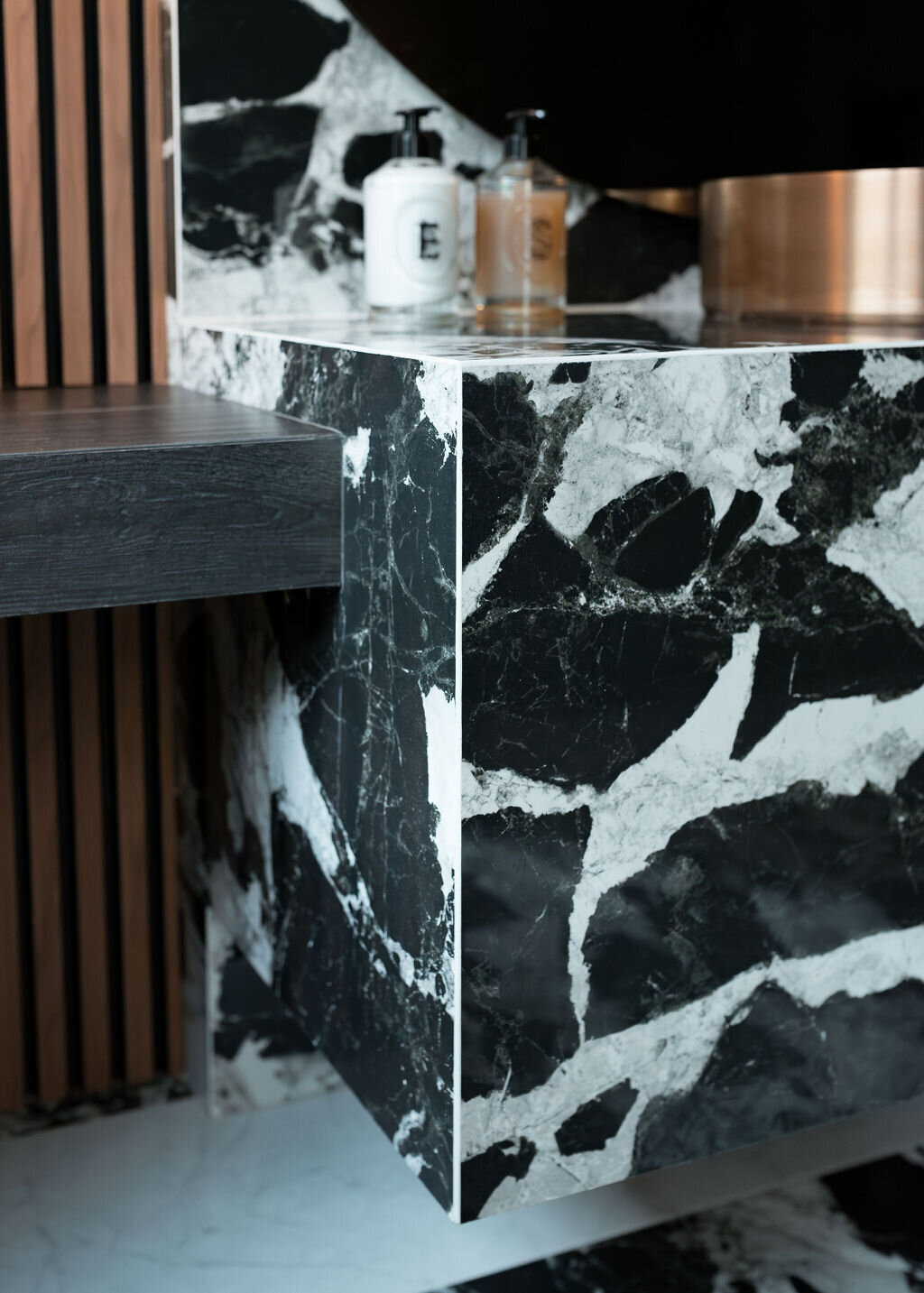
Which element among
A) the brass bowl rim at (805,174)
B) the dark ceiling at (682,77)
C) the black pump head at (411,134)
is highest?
the dark ceiling at (682,77)

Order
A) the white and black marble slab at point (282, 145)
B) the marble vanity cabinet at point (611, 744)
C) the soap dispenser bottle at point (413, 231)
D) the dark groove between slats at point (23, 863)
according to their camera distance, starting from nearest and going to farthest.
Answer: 1. the marble vanity cabinet at point (611, 744)
2. the soap dispenser bottle at point (413, 231)
3. the white and black marble slab at point (282, 145)
4. the dark groove between slats at point (23, 863)

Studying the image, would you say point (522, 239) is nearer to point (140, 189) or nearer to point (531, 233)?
point (531, 233)

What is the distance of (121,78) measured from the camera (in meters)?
1.33

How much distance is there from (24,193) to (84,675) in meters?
0.46

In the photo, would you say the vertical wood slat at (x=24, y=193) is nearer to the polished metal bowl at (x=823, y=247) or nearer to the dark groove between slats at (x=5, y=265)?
the dark groove between slats at (x=5, y=265)

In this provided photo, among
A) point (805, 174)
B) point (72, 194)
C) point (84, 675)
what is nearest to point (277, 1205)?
point (84, 675)

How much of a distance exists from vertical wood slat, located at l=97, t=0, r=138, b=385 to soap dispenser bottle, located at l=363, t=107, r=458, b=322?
27 centimetres

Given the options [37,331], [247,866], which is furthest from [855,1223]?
[37,331]

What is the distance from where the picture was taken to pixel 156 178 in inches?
53.2

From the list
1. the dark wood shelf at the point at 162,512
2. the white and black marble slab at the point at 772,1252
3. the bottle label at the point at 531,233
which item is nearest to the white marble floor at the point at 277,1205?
the white and black marble slab at the point at 772,1252

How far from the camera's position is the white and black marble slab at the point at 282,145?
1296 mm

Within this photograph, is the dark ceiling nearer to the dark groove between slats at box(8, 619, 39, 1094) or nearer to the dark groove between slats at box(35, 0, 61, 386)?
the dark groove between slats at box(35, 0, 61, 386)

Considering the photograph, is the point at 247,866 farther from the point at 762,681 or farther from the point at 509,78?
the point at 509,78

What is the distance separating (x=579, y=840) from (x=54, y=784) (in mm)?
724
